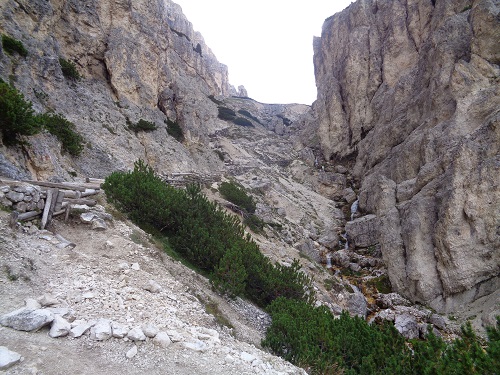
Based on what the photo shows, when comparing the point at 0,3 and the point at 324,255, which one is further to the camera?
the point at 324,255

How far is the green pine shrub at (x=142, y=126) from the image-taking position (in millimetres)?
31172

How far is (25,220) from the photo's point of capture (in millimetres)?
9141

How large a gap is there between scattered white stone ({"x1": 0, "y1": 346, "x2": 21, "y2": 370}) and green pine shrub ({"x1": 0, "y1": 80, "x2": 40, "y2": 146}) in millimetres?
11816

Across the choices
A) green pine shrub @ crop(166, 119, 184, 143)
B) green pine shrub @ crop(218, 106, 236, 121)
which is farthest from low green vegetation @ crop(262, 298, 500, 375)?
green pine shrub @ crop(218, 106, 236, 121)

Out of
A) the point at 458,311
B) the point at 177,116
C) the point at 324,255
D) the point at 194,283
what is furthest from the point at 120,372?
the point at 177,116

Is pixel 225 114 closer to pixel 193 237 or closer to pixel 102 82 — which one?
pixel 102 82

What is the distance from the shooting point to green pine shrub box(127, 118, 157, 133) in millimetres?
31172

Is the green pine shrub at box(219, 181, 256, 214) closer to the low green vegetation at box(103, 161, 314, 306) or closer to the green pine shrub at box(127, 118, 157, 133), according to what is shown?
the green pine shrub at box(127, 118, 157, 133)

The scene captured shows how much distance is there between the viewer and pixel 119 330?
19.7 feet

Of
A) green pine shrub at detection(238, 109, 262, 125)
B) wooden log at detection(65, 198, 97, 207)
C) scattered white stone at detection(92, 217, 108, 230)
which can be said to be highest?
green pine shrub at detection(238, 109, 262, 125)

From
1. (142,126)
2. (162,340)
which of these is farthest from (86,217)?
(142,126)

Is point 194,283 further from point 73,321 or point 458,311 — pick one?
point 458,311

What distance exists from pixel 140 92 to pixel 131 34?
7.24 meters

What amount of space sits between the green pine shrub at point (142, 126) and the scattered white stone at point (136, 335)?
91.9 ft
